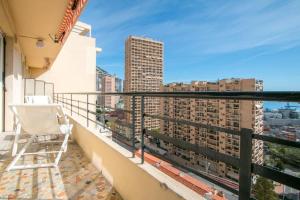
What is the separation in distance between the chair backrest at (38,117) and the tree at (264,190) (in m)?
2.80

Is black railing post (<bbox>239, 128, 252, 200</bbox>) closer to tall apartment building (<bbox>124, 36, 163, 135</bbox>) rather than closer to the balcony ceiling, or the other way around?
the balcony ceiling

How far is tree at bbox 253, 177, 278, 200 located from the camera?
970 millimetres

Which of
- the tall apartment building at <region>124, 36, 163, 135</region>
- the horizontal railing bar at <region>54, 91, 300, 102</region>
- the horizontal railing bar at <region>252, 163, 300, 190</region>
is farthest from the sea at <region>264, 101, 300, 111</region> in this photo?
the tall apartment building at <region>124, 36, 163, 135</region>

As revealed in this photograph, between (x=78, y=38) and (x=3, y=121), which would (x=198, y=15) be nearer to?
(x=78, y=38)

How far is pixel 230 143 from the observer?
1312mm

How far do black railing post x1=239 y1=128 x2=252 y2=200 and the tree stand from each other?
0.12 ft

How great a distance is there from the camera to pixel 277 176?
0.92 m

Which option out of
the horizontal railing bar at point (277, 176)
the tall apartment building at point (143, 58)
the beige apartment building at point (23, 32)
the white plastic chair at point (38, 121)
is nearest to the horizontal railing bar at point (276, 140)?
the horizontal railing bar at point (277, 176)

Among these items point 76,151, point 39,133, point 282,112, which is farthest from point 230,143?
point 76,151

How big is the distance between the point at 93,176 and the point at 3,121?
154 inches

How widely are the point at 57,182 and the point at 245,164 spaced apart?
2169mm

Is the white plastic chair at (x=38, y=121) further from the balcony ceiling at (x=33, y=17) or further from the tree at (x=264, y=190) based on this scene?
the tree at (x=264, y=190)

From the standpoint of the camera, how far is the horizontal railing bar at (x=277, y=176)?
0.87 m

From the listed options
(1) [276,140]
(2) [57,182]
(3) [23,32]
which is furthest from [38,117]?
(3) [23,32]
